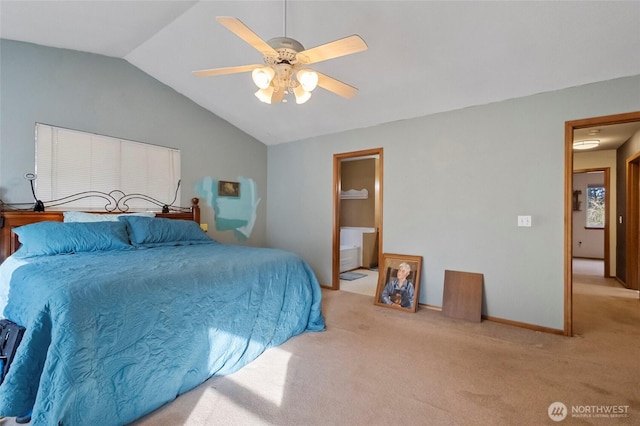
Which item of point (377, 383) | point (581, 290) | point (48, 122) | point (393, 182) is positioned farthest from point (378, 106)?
point (581, 290)

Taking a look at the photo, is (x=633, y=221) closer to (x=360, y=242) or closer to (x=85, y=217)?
(x=360, y=242)

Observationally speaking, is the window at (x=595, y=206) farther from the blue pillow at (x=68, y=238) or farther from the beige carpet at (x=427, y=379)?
the blue pillow at (x=68, y=238)

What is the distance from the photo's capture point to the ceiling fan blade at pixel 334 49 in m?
1.67

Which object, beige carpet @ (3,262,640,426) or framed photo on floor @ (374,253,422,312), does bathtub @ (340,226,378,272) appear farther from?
beige carpet @ (3,262,640,426)

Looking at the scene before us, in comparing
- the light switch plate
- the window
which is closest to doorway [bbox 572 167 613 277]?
the window

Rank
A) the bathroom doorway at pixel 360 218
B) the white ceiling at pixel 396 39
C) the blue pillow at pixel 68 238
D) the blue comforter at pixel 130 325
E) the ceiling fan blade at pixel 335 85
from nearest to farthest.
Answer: the blue comforter at pixel 130 325, the ceiling fan blade at pixel 335 85, the white ceiling at pixel 396 39, the blue pillow at pixel 68 238, the bathroom doorway at pixel 360 218

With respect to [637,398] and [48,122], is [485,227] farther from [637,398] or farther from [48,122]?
[48,122]

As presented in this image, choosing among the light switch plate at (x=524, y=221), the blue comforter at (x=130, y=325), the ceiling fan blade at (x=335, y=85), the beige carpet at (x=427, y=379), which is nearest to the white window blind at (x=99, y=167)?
the blue comforter at (x=130, y=325)

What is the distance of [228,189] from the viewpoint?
177 inches

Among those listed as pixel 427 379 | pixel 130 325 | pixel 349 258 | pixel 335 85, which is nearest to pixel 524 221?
pixel 427 379

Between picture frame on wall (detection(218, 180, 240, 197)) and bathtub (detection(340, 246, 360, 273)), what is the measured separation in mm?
2094

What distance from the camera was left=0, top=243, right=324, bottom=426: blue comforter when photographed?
135cm

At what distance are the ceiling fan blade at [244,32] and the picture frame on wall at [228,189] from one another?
288cm

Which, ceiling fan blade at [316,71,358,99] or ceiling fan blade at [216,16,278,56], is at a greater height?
ceiling fan blade at [216,16,278,56]
